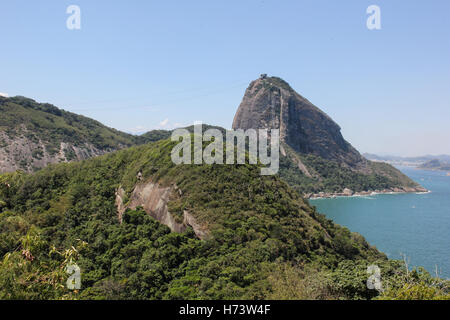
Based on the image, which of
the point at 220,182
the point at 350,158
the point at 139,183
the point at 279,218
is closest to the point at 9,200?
the point at 139,183

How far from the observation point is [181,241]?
24203mm

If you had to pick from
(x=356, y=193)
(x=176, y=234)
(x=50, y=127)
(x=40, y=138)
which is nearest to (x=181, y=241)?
(x=176, y=234)

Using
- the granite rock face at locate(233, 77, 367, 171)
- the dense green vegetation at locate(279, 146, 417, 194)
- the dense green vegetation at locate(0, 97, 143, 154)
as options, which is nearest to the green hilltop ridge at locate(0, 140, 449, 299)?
the dense green vegetation at locate(0, 97, 143, 154)

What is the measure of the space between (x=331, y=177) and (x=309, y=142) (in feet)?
102

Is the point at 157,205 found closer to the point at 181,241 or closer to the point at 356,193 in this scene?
the point at 181,241

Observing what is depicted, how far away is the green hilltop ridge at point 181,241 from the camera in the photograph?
47.4 ft

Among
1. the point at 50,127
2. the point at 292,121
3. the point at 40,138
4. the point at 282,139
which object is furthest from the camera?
the point at 292,121

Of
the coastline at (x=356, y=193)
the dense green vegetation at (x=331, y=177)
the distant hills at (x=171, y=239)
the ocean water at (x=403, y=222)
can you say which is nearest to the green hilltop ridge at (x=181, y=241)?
the distant hills at (x=171, y=239)

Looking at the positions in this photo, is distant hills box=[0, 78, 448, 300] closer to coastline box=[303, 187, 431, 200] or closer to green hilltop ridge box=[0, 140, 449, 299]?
green hilltop ridge box=[0, 140, 449, 299]

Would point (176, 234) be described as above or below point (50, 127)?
below

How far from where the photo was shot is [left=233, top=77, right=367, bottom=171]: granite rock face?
153375mm
